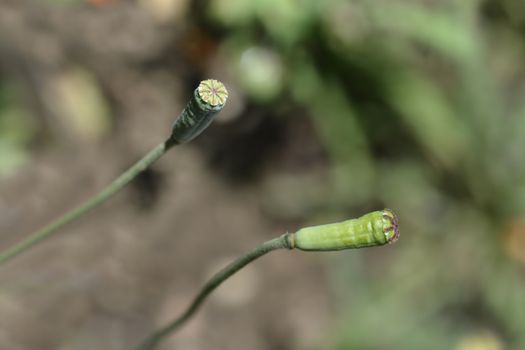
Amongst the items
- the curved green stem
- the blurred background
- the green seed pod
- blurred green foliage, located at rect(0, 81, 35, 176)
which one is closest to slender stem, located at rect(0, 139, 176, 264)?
the curved green stem

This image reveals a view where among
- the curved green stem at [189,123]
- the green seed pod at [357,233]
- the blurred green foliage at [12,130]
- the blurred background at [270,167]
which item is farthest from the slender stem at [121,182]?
the blurred green foliage at [12,130]

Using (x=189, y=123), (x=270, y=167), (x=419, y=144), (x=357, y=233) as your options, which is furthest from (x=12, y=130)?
(x=357, y=233)

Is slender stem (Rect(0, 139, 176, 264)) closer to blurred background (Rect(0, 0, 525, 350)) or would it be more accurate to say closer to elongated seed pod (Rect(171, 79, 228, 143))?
elongated seed pod (Rect(171, 79, 228, 143))

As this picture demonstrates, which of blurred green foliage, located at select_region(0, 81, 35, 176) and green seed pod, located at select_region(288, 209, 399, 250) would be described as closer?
green seed pod, located at select_region(288, 209, 399, 250)

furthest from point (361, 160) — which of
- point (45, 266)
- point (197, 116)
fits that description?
point (197, 116)

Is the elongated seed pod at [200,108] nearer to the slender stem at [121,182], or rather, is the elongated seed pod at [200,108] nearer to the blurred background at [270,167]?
the slender stem at [121,182]

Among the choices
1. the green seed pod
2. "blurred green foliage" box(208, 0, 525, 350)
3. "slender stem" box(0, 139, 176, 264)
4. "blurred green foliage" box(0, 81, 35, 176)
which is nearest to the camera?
the green seed pod

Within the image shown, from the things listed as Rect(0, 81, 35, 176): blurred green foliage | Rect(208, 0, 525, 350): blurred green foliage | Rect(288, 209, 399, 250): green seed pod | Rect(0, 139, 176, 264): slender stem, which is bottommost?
Rect(288, 209, 399, 250): green seed pod
